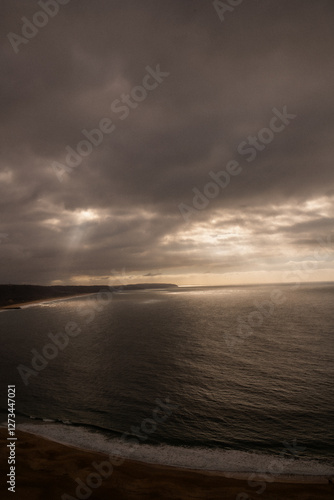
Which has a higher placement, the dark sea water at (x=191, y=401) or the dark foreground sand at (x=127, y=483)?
the dark foreground sand at (x=127, y=483)

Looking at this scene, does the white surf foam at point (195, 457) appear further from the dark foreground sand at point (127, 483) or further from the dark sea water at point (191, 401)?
the dark foreground sand at point (127, 483)

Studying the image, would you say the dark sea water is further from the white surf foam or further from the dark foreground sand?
the dark foreground sand

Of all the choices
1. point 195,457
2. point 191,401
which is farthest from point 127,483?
point 191,401

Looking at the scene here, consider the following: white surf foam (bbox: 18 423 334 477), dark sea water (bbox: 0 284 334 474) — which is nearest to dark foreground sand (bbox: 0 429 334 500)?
white surf foam (bbox: 18 423 334 477)

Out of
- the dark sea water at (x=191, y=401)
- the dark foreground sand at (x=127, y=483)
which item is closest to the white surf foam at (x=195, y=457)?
the dark sea water at (x=191, y=401)

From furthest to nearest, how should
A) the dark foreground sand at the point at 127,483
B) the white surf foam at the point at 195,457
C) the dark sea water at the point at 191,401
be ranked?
1. the dark sea water at the point at 191,401
2. the white surf foam at the point at 195,457
3. the dark foreground sand at the point at 127,483

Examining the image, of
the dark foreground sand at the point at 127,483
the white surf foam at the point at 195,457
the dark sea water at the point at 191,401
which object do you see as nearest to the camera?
the dark foreground sand at the point at 127,483
